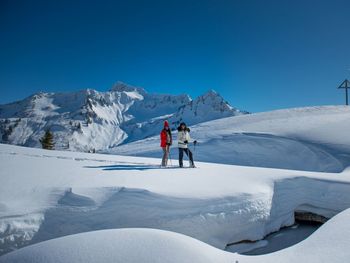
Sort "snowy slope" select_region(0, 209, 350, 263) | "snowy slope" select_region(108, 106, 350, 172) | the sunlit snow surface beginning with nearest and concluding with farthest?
"snowy slope" select_region(0, 209, 350, 263)
the sunlit snow surface
"snowy slope" select_region(108, 106, 350, 172)

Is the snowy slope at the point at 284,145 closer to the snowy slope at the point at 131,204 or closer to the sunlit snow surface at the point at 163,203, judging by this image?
the sunlit snow surface at the point at 163,203

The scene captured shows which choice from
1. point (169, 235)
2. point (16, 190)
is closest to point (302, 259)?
point (169, 235)

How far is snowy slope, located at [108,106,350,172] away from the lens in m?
17.9

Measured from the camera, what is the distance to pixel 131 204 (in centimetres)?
613

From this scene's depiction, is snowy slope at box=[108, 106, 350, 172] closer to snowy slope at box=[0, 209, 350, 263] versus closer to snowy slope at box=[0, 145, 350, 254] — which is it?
snowy slope at box=[0, 145, 350, 254]

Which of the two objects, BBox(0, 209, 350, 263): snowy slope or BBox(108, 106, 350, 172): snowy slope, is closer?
BBox(0, 209, 350, 263): snowy slope

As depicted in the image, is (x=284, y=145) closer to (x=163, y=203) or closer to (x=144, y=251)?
(x=163, y=203)

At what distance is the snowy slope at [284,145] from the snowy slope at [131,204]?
10631mm

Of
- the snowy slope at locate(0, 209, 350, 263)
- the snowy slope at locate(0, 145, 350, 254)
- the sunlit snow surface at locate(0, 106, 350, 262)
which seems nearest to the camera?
the snowy slope at locate(0, 209, 350, 263)

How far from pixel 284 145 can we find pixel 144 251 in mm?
19514

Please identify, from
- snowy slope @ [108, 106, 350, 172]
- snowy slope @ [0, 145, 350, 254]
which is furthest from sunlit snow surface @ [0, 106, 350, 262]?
snowy slope @ [108, 106, 350, 172]

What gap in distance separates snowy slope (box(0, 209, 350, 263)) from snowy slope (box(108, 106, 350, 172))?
14.1 metres

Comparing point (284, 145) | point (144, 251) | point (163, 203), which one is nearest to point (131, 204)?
point (163, 203)

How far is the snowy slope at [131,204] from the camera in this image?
5270 mm
